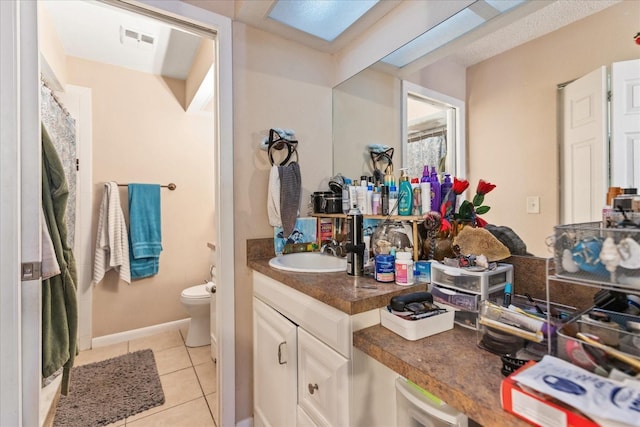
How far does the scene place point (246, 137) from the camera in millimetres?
1558

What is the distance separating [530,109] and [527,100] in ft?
0.12

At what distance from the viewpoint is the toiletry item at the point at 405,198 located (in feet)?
3.95

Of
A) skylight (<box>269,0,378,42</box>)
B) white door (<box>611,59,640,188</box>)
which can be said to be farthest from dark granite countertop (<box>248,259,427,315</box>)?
skylight (<box>269,0,378,42</box>)

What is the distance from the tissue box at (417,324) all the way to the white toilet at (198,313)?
187cm

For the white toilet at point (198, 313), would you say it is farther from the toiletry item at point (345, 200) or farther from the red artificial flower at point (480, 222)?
the red artificial flower at point (480, 222)

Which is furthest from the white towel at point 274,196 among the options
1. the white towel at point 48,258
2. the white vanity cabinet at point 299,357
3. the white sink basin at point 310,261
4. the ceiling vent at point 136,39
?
the ceiling vent at point 136,39

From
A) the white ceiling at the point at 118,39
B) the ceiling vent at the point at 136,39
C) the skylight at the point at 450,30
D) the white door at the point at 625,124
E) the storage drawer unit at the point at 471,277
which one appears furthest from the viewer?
the ceiling vent at the point at 136,39

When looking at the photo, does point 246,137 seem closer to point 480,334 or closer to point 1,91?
point 1,91

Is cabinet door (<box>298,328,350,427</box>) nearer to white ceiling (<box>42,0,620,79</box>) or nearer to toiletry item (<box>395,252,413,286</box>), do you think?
toiletry item (<box>395,252,413,286</box>)

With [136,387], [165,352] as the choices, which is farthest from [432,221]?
[165,352]

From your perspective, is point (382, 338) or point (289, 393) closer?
point (382, 338)

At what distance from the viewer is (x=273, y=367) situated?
128 centimetres

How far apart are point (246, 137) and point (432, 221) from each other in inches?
41.7

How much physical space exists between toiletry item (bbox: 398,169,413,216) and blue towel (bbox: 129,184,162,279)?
7.50ft
